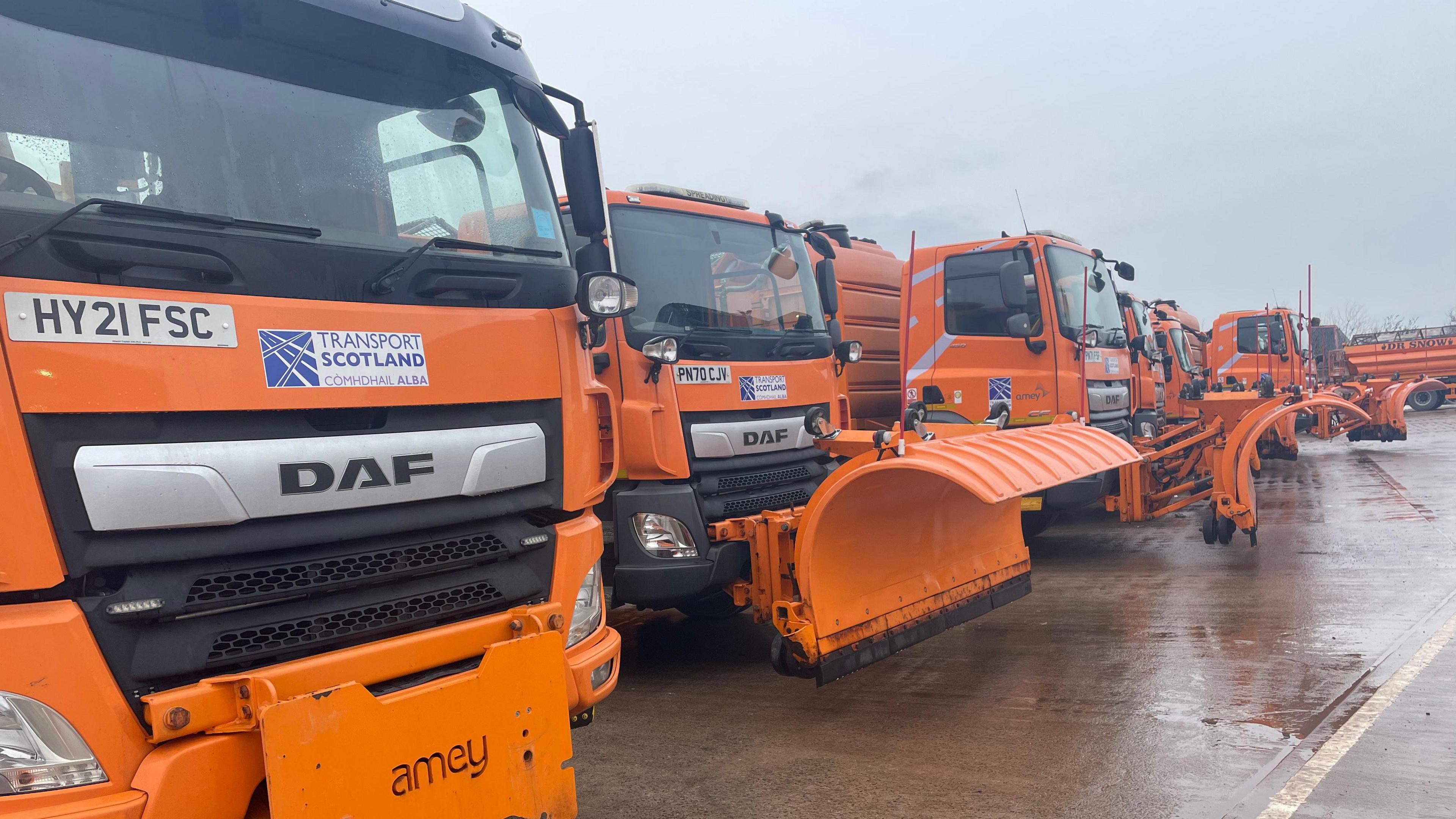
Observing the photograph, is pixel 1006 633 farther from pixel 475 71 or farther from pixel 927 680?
pixel 475 71

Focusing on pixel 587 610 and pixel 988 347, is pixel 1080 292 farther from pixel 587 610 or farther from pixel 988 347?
pixel 587 610

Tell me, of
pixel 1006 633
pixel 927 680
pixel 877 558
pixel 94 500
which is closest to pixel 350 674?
pixel 94 500

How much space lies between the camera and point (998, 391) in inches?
312

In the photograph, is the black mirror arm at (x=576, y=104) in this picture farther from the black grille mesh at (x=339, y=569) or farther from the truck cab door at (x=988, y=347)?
the truck cab door at (x=988, y=347)

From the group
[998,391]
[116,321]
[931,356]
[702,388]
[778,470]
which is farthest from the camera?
[931,356]

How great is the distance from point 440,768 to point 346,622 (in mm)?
438

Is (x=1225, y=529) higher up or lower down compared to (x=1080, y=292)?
lower down

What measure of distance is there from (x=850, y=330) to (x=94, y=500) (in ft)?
23.0

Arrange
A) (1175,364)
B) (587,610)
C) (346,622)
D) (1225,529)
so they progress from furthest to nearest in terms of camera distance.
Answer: (1175,364) < (1225,529) < (587,610) < (346,622)

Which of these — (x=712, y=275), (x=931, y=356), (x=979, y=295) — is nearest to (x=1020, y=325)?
(x=979, y=295)

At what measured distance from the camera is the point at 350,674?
2.23 metres

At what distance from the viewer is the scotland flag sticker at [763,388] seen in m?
5.13

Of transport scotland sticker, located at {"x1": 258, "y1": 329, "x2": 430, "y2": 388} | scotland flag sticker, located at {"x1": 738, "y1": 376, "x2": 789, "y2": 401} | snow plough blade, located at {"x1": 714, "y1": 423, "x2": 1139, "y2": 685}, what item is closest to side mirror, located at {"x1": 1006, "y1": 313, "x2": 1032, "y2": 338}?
snow plough blade, located at {"x1": 714, "y1": 423, "x2": 1139, "y2": 685}

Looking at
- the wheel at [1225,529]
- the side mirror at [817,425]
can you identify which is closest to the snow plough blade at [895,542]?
the side mirror at [817,425]
